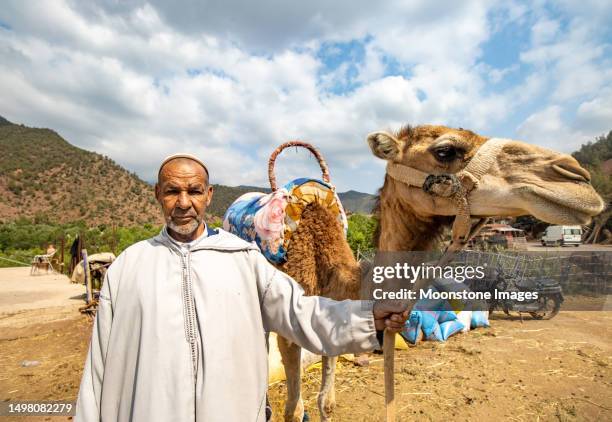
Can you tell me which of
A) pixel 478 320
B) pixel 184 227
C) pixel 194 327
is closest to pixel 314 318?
pixel 194 327

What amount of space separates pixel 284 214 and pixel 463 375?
433 cm

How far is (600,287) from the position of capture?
7.70 meters

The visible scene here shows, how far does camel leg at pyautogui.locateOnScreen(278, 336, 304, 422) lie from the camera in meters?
3.39

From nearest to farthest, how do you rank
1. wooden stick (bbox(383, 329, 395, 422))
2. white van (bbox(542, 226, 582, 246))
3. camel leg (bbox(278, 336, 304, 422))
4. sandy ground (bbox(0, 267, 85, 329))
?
wooden stick (bbox(383, 329, 395, 422))
camel leg (bbox(278, 336, 304, 422))
sandy ground (bbox(0, 267, 85, 329))
white van (bbox(542, 226, 582, 246))

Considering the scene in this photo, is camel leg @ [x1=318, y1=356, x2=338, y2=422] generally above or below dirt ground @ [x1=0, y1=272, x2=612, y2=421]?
above

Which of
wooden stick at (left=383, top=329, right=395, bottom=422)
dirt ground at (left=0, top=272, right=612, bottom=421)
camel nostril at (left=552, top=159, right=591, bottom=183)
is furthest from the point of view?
dirt ground at (left=0, top=272, right=612, bottom=421)

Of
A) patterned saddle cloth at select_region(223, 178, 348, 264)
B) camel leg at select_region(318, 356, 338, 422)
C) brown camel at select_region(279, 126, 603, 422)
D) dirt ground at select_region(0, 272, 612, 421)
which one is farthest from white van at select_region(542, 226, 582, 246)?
brown camel at select_region(279, 126, 603, 422)

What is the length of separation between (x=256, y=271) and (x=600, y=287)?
9.23 meters

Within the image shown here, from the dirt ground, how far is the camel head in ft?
11.6

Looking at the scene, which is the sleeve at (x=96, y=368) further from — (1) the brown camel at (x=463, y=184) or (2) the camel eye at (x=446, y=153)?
(2) the camel eye at (x=446, y=153)

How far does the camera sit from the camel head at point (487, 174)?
5.23 feet

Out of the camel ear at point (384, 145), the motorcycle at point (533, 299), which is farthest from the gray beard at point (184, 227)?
the motorcycle at point (533, 299)

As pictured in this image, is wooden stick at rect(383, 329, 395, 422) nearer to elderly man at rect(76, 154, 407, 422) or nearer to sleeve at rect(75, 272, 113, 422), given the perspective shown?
elderly man at rect(76, 154, 407, 422)

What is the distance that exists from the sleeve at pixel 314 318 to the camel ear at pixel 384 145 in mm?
1037
